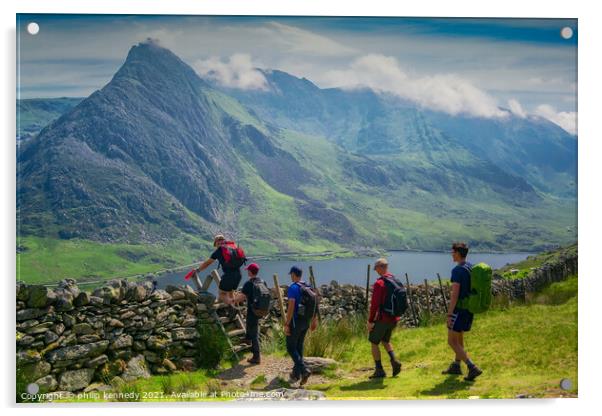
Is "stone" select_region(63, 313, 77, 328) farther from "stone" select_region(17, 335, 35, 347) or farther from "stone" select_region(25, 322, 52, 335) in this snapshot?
"stone" select_region(17, 335, 35, 347)

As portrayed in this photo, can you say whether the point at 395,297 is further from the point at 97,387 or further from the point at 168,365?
the point at 97,387

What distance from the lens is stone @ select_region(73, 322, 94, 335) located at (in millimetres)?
9180

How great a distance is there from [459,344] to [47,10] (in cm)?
709

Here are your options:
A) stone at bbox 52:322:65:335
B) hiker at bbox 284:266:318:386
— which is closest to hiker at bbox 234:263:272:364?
hiker at bbox 284:266:318:386

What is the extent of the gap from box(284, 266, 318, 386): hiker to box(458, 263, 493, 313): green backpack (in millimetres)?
1939

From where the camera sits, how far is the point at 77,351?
9.11 m

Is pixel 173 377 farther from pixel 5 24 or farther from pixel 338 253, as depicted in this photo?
pixel 338 253

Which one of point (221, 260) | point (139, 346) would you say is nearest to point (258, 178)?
point (221, 260)

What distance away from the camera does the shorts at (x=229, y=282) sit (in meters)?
10.2

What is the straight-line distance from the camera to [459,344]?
907cm

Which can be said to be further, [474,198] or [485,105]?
[474,198]

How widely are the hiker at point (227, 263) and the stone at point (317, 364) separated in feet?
4.78

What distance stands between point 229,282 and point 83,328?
2.09 meters
